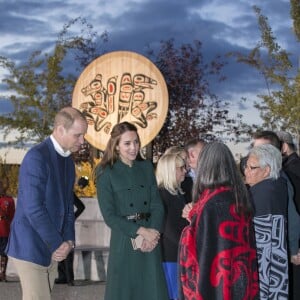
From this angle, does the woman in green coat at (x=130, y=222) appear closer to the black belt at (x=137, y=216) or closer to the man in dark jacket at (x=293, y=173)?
the black belt at (x=137, y=216)

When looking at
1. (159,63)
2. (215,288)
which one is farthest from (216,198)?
(159,63)

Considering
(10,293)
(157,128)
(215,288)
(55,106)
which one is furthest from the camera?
(55,106)

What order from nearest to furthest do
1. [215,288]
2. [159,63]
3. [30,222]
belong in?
[215,288] < [30,222] < [159,63]

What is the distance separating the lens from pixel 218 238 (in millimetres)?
4410

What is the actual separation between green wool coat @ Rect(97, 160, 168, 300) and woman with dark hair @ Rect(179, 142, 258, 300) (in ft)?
5.50

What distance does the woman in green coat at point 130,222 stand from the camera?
20.5 ft

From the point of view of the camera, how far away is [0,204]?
12.0m

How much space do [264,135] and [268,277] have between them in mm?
1635

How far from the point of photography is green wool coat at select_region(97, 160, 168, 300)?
625 cm

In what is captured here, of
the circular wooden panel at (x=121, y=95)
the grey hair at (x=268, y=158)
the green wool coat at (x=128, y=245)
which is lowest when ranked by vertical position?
the green wool coat at (x=128, y=245)

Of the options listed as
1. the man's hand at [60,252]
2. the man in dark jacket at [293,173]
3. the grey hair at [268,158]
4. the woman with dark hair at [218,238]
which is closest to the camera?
the woman with dark hair at [218,238]

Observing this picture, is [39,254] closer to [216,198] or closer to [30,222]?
[30,222]

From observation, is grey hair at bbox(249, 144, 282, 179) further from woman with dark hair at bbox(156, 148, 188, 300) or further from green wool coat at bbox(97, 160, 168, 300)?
woman with dark hair at bbox(156, 148, 188, 300)

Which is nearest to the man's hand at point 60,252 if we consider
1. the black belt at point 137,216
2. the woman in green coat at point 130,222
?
the woman in green coat at point 130,222
